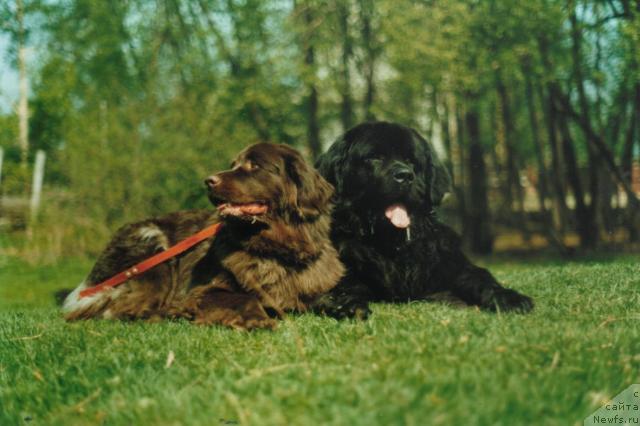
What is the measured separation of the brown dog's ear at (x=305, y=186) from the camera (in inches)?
173

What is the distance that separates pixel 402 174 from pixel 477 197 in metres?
14.3

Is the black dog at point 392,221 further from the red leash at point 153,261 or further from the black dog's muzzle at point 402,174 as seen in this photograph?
the red leash at point 153,261

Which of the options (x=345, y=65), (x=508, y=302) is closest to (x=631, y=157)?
(x=345, y=65)

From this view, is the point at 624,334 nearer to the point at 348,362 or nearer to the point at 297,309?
the point at 348,362

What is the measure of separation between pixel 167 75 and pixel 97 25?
4059mm

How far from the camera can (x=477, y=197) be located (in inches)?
711

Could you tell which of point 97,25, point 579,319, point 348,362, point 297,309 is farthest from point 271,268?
point 97,25

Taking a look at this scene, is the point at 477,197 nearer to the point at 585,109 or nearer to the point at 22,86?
the point at 585,109

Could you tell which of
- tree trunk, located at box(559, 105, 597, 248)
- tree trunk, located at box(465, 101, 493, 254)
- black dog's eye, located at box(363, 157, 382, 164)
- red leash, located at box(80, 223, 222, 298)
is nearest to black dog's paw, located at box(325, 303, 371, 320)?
black dog's eye, located at box(363, 157, 382, 164)

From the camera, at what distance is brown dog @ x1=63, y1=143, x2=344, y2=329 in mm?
4129

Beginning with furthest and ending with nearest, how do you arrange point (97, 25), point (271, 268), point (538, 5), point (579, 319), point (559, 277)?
point (97, 25) → point (538, 5) → point (559, 277) → point (271, 268) → point (579, 319)

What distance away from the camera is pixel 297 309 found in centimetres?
432

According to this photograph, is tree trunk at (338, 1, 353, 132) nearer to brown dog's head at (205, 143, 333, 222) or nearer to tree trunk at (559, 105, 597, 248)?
tree trunk at (559, 105, 597, 248)

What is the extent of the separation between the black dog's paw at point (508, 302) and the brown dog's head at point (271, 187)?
140 centimetres
